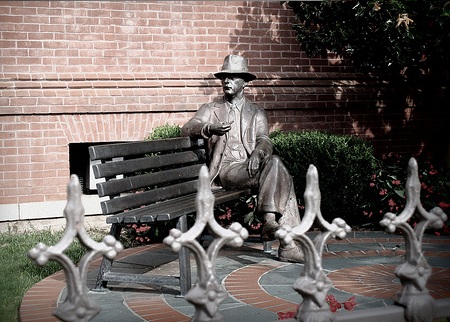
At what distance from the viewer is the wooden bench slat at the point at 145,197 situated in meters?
5.02

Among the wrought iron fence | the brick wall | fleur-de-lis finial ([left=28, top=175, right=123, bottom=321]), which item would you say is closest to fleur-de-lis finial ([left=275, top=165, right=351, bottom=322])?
the wrought iron fence

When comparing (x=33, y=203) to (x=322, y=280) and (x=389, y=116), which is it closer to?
(x=389, y=116)

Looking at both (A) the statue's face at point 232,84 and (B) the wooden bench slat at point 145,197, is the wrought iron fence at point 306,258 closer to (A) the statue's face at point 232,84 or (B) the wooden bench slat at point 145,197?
(B) the wooden bench slat at point 145,197

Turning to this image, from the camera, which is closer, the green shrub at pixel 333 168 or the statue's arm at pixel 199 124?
the statue's arm at pixel 199 124

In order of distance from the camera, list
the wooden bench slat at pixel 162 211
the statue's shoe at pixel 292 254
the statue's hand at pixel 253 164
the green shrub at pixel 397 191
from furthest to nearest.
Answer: the green shrub at pixel 397 191, the statue's hand at pixel 253 164, the statue's shoe at pixel 292 254, the wooden bench slat at pixel 162 211

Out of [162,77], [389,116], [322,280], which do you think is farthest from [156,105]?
[322,280]

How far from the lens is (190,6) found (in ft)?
29.8

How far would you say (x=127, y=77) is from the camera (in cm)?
873

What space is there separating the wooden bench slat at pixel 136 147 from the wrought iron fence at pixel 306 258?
9.97 ft

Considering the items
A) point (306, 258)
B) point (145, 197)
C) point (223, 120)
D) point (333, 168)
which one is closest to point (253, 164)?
point (223, 120)

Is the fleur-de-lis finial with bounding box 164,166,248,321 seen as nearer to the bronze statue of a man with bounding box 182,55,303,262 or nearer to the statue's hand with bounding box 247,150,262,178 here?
the bronze statue of a man with bounding box 182,55,303,262

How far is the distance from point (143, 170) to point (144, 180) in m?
0.19

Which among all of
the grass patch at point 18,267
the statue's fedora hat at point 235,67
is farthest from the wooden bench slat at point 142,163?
the grass patch at point 18,267

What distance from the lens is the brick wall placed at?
8305 millimetres
